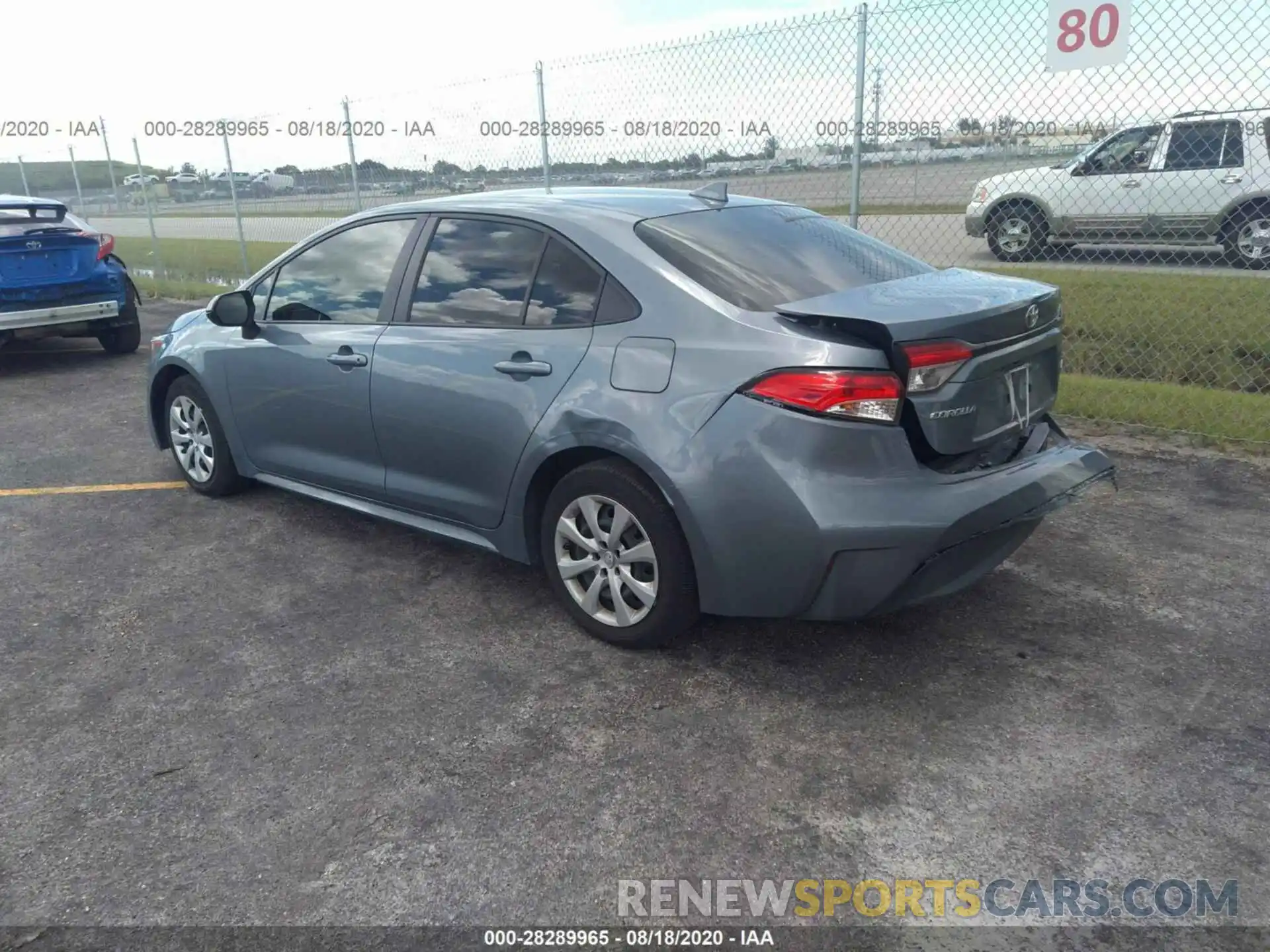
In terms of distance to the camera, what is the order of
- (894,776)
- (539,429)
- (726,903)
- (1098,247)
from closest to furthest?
(726,903) → (894,776) → (539,429) → (1098,247)

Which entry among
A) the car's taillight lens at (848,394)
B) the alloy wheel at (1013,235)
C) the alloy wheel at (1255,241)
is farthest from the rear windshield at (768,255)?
the alloy wheel at (1013,235)

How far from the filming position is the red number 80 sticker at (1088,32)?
5551 millimetres

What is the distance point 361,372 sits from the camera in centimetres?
416

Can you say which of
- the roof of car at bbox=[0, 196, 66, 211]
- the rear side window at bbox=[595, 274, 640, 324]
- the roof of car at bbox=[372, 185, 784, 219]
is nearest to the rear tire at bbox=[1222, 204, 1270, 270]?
the roof of car at bbox=[372, 185, 784, 219]

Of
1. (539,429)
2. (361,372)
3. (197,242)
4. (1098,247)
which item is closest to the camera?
(539,429)

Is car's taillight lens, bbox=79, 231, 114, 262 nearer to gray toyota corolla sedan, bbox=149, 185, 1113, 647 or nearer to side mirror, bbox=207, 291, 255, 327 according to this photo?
side mirror, bbox=207, 291, 255, 327

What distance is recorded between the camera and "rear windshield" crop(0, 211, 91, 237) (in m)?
8.36

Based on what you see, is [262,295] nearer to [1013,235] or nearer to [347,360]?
[347,360]

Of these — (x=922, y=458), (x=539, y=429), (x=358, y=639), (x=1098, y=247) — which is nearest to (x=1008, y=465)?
(x=922, y=458)

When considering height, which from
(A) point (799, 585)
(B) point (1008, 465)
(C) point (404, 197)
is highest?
(C) point (404, 197)

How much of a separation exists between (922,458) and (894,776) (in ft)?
3.07

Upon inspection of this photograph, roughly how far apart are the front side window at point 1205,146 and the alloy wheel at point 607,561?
19.8 feet

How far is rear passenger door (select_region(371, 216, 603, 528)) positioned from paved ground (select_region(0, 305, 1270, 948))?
54 cm

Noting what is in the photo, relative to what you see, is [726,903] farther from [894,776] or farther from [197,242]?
[197,242]
